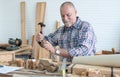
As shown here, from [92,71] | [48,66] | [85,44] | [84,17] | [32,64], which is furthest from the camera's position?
[84,17]

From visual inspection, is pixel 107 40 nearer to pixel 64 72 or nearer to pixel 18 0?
pixel 18 0

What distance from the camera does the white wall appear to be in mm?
3408

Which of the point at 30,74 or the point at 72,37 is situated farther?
the point at 72,37

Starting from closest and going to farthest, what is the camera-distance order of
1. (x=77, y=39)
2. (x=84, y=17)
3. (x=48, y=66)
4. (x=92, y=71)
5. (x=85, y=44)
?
1. (x=92, y=71)
2. (x=48, y=66)
3. (x=85, y=44)
4. (x=77, y=39)
5. (x=84, y=17)

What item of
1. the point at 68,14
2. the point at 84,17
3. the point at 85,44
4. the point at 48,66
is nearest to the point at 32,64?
the point at 48,66

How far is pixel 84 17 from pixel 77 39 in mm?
1707

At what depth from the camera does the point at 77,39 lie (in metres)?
1.94

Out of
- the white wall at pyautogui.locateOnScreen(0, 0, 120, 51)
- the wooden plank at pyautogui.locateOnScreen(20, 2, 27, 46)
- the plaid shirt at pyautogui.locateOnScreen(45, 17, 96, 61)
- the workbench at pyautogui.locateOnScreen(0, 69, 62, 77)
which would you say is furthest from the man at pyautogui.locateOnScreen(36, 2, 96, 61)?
the wooden plank at pyautogui.locateOnScreen(20, 2, 27, 46)

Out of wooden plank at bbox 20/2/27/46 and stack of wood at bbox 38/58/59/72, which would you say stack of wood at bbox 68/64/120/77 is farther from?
wooden plank at bbox 20/2/27/46

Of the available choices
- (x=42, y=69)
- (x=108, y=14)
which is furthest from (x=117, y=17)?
(x=42, y=69)

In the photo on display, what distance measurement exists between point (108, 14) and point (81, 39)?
67.2 inches

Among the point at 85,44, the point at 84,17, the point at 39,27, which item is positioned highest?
the point at 84,17

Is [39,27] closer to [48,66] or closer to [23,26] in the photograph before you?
[23,26]

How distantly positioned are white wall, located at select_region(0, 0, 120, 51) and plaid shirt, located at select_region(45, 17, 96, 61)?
148cm
